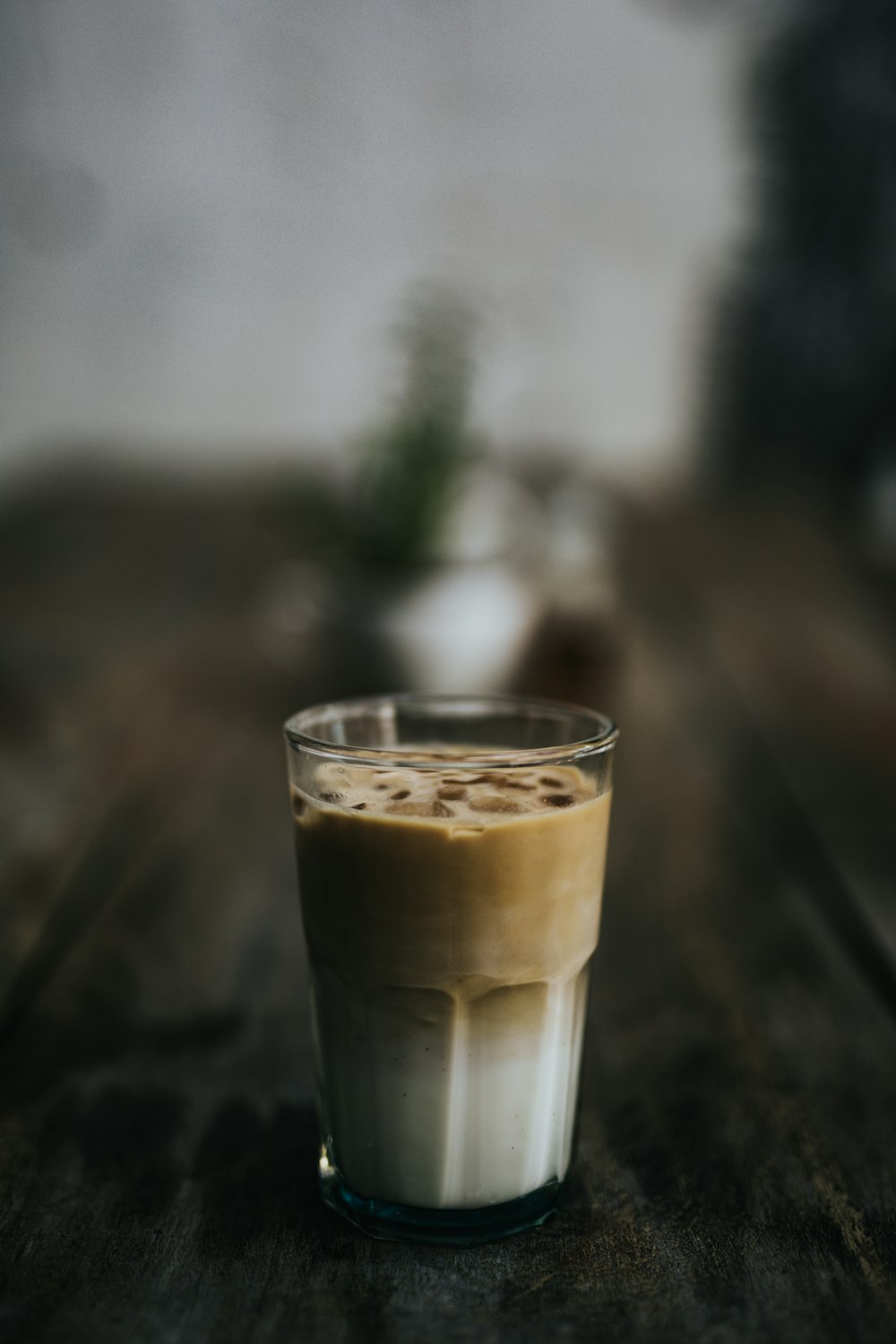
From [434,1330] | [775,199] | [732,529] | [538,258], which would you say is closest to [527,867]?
[434,1330]

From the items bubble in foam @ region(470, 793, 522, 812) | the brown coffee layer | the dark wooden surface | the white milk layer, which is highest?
bubble in foam @ region(470, 793, 522, 812)

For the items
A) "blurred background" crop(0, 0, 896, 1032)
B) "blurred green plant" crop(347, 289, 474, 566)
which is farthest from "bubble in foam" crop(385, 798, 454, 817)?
"blurred background" crop(0, 0, 896, 1032)

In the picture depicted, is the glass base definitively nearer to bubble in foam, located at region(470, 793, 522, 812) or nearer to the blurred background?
bubble in foam, located at region(470, 793, 522, 812)

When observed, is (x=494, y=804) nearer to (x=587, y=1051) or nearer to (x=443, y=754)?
(x=443, y=754)

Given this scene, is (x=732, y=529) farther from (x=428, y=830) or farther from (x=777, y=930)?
(x=428, y=830)

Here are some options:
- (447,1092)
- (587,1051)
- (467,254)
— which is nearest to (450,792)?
(447,1092)

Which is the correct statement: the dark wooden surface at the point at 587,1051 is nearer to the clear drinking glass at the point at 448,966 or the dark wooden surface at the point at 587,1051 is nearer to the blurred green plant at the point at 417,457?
the clear drinking glass at the point at 448,966
